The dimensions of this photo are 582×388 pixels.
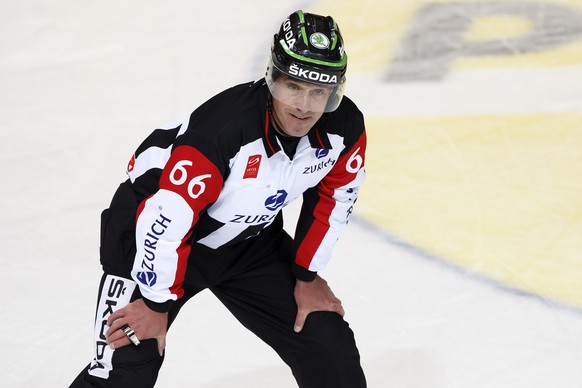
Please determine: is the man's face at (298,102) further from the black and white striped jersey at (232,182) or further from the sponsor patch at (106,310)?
the sponsor patch at (106,310)

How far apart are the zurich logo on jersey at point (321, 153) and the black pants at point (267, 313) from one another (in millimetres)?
346

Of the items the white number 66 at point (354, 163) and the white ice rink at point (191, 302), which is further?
the white ice rink at point (191, 302)

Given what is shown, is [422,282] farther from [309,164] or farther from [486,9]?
[486,9]

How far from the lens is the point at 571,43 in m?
5.43

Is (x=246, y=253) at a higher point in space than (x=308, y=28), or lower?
lower

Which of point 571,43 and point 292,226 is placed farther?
point 571,43

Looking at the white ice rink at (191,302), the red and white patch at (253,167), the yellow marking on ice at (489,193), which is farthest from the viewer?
the yellow marking on ice at (489,193)

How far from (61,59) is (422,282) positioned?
2320mm

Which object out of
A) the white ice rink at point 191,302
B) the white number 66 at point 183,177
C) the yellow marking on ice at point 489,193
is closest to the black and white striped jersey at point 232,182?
the white number 66 at point 183,177

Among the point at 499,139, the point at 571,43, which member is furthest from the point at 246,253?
the point at 571,43

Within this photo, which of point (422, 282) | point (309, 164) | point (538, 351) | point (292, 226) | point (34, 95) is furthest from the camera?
point (34, 95)

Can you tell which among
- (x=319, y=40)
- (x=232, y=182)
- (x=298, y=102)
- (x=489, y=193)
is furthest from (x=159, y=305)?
(x=489, y=193)

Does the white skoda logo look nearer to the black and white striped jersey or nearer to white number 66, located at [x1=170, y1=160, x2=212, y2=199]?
the black and white striped jersey

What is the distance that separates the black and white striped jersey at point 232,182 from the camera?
2551 mm
